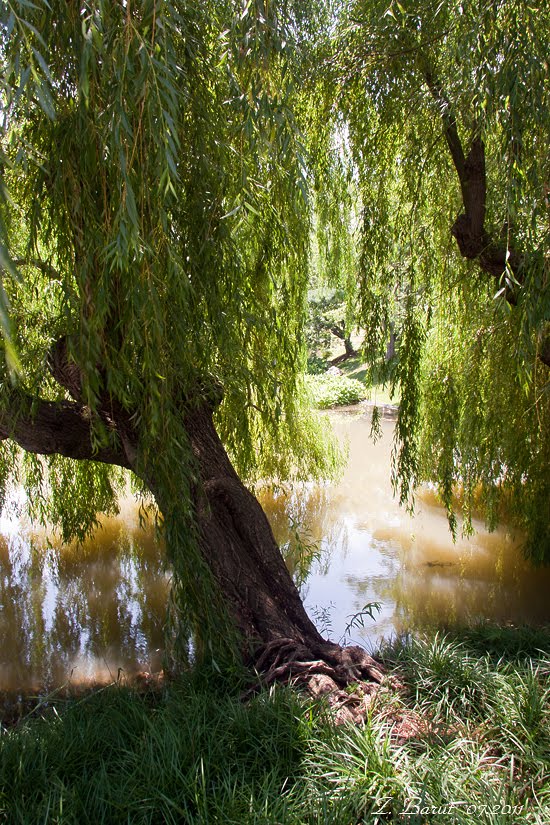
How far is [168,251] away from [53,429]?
55.6 inches

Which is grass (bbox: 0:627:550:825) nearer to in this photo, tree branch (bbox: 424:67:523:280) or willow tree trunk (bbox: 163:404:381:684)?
willow tree trunk (bbox: 163:404:381:684)

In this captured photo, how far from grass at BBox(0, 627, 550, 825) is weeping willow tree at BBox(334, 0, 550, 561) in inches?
62.1

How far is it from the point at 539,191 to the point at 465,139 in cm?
121

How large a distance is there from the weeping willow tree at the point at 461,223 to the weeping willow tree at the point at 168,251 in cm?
61

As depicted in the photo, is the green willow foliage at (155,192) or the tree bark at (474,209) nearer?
the green willow foliage at (155,192)

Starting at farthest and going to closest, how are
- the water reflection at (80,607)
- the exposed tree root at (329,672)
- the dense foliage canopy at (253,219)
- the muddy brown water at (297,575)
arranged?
the muddy brown water at (297,575)
the water reflection at (80,607)
the exposed tree root at (329,672)
the dense foliage canopy at (253,219)

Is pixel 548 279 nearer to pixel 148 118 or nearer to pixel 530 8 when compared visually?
pixel 530 8

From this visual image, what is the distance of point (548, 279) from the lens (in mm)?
3252

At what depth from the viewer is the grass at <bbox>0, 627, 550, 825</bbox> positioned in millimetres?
2127

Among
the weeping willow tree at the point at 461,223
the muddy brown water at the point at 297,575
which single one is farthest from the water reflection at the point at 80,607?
the weeping willow tree at the point at 461,223

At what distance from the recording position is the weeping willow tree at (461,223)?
3219mm

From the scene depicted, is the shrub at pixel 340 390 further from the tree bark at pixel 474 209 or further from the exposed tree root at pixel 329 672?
the exposed tree root at pixel 329 672

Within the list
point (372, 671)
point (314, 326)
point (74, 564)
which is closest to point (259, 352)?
point (372, 671)

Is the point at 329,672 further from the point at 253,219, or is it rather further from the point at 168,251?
the point at 253,219
